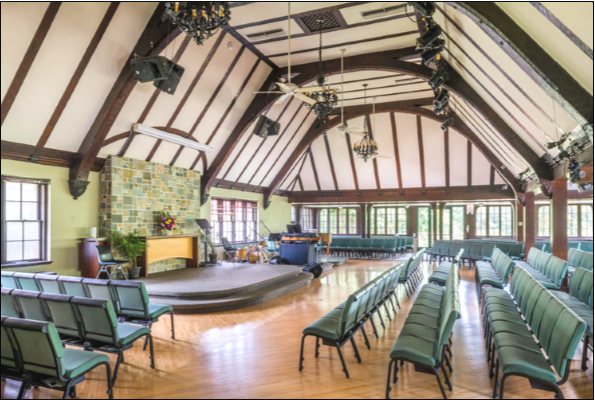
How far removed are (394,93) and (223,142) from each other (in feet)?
17.4

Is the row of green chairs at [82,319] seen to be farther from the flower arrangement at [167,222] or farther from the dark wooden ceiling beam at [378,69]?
the dark wooden ceiling beam at [378,69]

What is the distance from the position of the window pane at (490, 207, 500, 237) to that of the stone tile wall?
1330 centimetres

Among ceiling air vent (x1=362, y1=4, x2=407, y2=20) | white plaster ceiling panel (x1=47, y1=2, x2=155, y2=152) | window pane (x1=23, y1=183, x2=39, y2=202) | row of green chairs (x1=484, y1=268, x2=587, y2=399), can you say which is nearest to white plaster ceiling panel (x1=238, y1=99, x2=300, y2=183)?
ceiling air vent (x1=362, y1=4, x2=407, y2=20)

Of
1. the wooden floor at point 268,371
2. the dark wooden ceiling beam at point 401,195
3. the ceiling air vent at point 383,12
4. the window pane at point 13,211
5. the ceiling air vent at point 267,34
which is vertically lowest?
the wooden floor at point 268,371

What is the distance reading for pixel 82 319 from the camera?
3.61 meters

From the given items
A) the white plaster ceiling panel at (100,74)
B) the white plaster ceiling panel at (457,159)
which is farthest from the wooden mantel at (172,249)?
the white plaster ceiling panel at (457,159)

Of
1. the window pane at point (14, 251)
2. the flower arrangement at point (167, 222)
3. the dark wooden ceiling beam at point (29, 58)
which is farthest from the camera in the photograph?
the flower arrangement at point (167, 222)

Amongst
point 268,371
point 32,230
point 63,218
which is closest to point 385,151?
point 63,218

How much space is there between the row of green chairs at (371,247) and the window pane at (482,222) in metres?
3.70

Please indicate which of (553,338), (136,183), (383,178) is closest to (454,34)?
(553,338)

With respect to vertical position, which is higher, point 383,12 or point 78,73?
point 383,12

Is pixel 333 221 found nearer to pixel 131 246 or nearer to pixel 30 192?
pixel 131 246

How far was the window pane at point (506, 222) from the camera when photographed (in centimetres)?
1672

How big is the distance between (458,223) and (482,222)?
3.35ft
